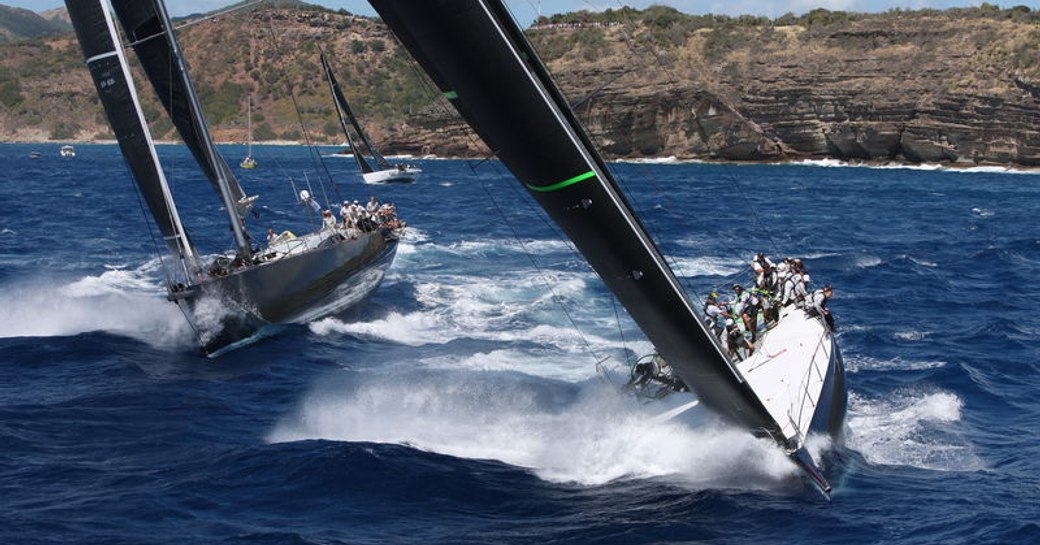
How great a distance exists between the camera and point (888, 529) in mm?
13195

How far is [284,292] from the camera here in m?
24.3

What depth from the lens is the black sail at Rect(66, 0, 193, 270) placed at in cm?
2295

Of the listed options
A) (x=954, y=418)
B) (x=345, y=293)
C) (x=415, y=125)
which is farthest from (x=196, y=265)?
(x=415, y=125)

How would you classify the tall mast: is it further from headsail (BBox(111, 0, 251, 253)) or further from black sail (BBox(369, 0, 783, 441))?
black sail (BBox(369, 0, 783, 441))

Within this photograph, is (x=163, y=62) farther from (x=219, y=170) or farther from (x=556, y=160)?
(x=556, y=160)

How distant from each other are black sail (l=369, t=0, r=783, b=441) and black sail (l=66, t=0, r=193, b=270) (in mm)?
10446

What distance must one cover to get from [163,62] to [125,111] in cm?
169

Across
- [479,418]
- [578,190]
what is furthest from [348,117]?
[578,190]

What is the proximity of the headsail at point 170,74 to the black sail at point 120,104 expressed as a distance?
36.9 inches

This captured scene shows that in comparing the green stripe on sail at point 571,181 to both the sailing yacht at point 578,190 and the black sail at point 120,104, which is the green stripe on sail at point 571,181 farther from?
the black sail at point 120,104

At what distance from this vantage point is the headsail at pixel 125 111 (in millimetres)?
22938

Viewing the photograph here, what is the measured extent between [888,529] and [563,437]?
15.7 ft

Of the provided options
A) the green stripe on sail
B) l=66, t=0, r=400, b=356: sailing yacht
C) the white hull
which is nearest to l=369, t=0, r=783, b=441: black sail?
the green stripe on sail

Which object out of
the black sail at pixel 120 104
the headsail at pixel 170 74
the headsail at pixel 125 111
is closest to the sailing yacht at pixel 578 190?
the headsail at pixel 125 111
